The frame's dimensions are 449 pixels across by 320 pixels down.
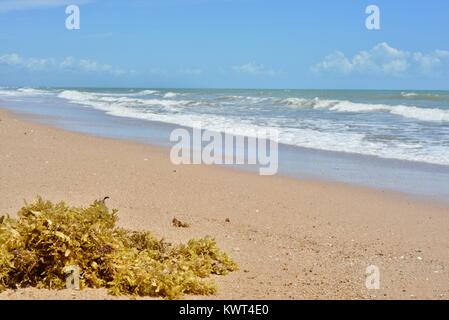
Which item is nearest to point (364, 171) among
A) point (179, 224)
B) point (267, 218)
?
point (267, 218)

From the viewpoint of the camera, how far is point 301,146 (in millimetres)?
13344

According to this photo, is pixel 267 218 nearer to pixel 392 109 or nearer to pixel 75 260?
pixel 75 260

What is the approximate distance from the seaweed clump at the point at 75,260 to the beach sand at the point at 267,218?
122 mm

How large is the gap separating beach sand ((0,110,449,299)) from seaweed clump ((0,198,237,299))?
12cm

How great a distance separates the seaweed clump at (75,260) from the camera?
3822 mm

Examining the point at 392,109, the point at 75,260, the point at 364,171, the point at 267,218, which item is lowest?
the point at 267,218

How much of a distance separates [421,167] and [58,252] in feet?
26.0

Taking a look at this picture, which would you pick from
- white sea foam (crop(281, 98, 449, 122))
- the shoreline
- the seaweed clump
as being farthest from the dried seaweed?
white sea foam (crop(281, 98, 449, 122))

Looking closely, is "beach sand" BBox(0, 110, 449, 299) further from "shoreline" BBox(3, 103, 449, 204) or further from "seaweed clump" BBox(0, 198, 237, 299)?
"shoreline" BBox(3, 103, 449, 204)

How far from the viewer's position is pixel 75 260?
3.85 metres

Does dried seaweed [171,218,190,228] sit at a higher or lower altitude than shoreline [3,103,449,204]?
lower

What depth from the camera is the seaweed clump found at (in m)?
3.82

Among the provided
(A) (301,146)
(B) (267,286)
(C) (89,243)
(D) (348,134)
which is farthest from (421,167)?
(C) (89,243)

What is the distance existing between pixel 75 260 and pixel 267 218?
308cm
